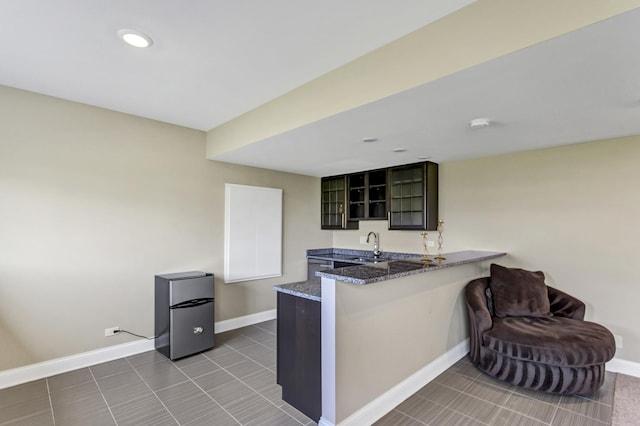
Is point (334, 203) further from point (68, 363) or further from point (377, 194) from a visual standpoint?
point (68, 363)

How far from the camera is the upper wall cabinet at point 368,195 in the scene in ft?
15.7

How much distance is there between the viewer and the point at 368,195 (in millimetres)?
4875

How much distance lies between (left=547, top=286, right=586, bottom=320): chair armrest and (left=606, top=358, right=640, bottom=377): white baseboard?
0.54 m

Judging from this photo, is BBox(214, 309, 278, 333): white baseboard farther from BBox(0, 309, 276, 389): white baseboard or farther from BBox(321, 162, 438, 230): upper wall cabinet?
BBox(321, 162, 438, 230): upper wall cabinet

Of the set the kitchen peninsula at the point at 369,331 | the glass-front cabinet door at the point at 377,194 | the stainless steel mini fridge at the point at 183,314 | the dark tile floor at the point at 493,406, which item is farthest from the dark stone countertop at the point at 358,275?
the glass-front cabinet door at the point at 377,194

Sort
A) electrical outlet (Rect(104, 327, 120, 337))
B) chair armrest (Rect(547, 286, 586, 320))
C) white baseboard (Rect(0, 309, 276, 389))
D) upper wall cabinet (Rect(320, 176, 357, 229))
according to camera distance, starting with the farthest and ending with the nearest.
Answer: upper wall cabinet (Rect(320, 176, 357, 229)), electrical outlet (Rect(104, 327, 120, 337)), chair armrest (Rect(547, 286, 586, 320)), white baseboard (Rect(0, 309, 276, 389))

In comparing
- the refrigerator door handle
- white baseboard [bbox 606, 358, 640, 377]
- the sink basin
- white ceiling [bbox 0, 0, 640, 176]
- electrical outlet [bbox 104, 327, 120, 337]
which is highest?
white ceiling [bbox 0, 0, 640, 176]

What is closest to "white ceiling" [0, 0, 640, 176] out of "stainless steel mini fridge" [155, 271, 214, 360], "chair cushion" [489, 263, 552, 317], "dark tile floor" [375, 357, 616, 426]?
"chair cushion" [489, 263, 552, 317]

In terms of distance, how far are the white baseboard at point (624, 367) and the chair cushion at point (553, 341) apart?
0.61 metres

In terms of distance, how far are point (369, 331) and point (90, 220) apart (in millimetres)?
2982

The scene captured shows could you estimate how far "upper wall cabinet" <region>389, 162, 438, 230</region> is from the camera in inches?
163

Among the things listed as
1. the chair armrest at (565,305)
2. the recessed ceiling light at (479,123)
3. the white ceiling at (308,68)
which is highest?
the white ceiling at (308,68)

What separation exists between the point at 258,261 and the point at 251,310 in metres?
0.71

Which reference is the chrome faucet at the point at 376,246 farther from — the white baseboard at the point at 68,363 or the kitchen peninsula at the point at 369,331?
the white baseboard at the point at 68,363
